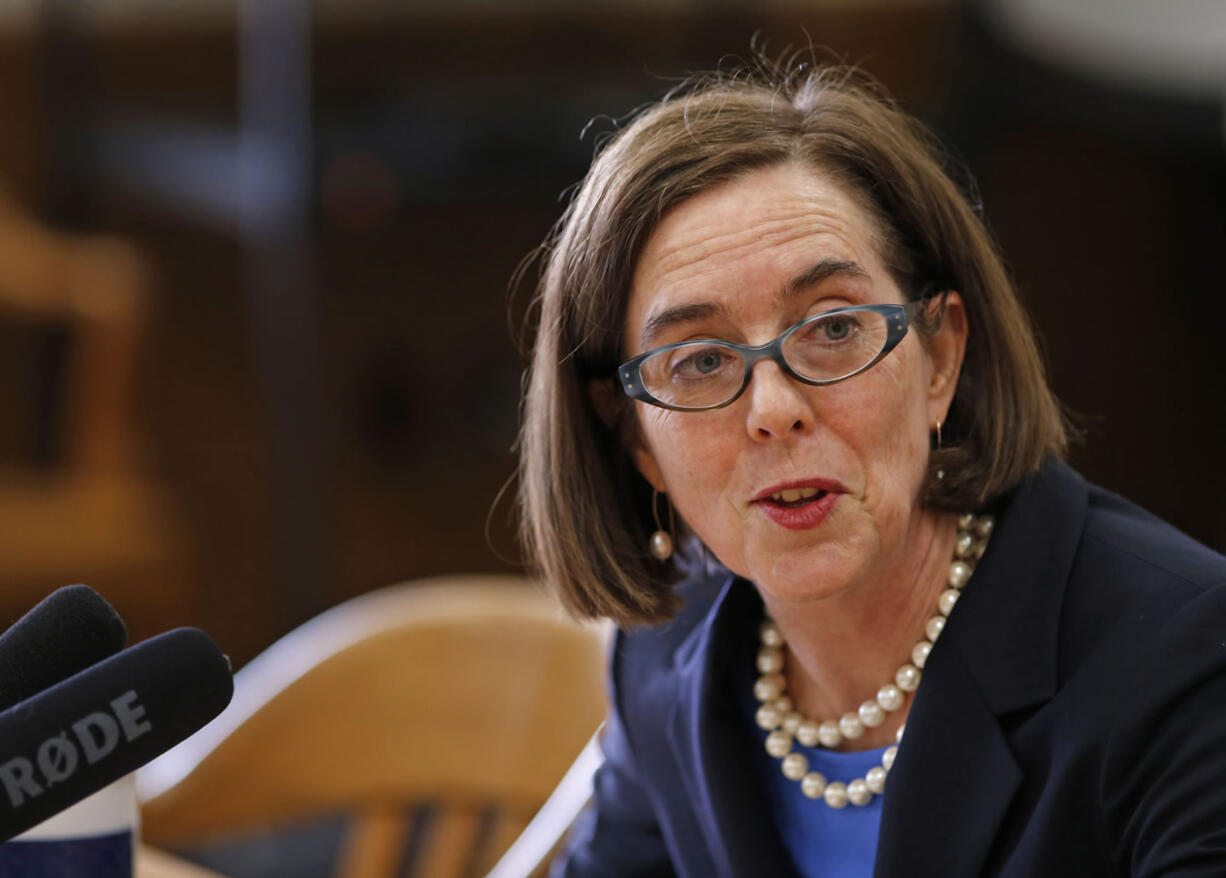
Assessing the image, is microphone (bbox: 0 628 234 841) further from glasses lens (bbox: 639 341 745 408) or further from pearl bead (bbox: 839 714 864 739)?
pearl bead (bbox: 839 714 864 739)

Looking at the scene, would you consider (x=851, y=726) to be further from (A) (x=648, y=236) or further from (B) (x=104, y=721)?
(B) (x=104, y=721)

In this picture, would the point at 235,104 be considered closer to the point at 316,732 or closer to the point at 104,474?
the point at 104,474

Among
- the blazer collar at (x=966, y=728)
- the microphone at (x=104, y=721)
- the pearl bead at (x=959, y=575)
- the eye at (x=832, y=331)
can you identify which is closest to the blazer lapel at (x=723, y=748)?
the blazer collar at (x=966, y=728)

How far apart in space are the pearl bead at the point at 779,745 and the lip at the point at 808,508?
0.28m

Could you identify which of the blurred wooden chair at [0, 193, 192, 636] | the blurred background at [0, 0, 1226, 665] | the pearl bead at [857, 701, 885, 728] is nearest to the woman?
the pearl bead at [857, 701, 885, 728]

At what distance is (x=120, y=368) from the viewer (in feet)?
12.2

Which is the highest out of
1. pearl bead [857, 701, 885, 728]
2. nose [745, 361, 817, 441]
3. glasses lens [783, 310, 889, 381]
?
glasses lens [783, 310, 889, 381]

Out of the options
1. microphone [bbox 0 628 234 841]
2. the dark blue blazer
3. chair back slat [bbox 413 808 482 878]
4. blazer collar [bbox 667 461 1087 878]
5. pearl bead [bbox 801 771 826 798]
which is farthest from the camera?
chair back slat [bbox 413 808 482 878]

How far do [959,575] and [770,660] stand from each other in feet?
0.77

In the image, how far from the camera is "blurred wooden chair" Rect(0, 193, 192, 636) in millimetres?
3604

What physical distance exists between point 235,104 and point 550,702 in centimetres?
307

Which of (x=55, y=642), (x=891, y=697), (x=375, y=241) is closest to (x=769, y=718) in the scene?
(x=891, y=697)

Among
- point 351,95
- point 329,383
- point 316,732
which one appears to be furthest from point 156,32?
point 316,732

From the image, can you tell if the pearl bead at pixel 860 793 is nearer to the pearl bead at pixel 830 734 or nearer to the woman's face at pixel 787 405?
the pearl bead at pixel 830 734
